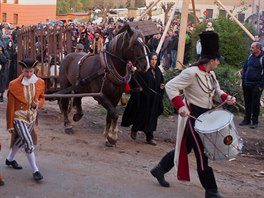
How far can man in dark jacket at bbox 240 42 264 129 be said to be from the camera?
11.9 meters

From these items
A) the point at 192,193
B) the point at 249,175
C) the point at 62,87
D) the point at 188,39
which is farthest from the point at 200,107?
the point at 188,39

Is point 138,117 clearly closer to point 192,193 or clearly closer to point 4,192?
point 192,193

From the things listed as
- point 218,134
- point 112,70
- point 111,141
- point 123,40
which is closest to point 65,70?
point 112,70

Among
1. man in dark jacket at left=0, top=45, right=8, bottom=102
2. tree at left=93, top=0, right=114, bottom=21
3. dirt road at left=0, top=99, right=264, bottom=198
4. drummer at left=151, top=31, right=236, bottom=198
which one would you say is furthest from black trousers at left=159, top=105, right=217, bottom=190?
tree at left=93, top=0, right=114, bottom=21

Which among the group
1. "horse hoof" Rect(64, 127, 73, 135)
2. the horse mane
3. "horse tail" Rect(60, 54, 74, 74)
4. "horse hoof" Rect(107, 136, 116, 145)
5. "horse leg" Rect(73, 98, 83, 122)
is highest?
the horse mane

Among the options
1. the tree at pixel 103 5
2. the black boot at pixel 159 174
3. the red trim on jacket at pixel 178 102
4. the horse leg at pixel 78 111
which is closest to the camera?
the red trim on jacket at pixel 178 102

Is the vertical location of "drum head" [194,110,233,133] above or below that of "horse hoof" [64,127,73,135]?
above

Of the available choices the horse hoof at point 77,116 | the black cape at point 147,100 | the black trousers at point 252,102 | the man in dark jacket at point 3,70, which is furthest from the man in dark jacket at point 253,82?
the man in dark jacket at point 3,70

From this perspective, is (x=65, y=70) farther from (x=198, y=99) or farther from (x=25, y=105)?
(x=198, y=99)

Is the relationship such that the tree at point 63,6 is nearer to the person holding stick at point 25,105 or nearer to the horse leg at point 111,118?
the horse leg at point 111,118

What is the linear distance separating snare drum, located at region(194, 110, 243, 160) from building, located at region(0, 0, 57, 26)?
5166 centimetres

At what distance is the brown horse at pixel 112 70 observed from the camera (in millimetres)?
8898

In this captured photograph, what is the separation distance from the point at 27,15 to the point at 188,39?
→ 37865 mm

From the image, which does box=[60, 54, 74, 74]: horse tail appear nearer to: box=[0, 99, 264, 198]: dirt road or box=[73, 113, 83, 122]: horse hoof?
box=[73, 113, 83, 122]: horse hoof
